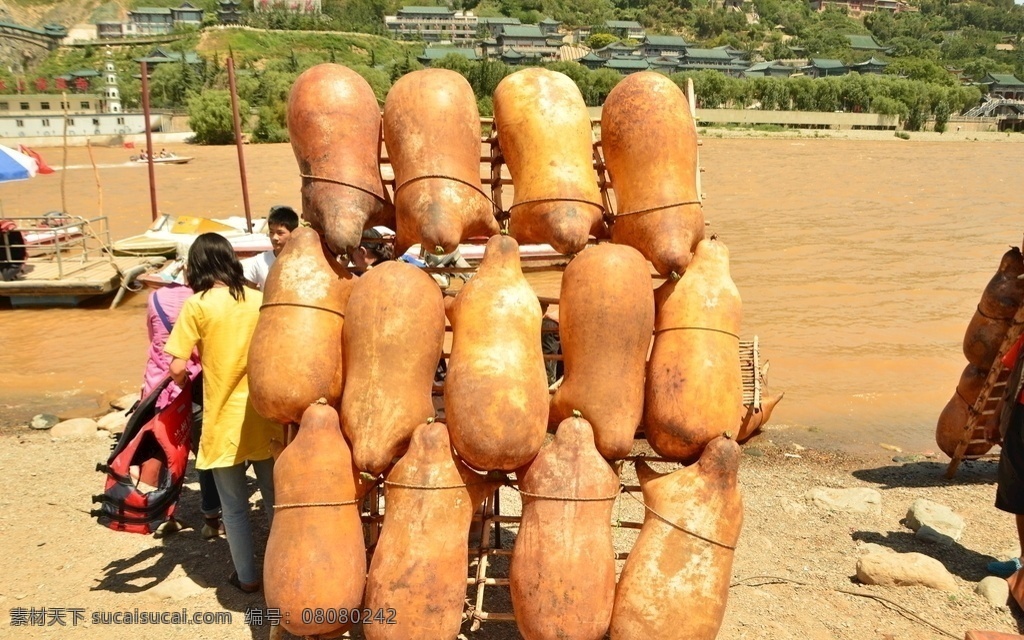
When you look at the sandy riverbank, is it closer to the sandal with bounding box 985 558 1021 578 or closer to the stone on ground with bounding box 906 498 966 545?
the stone on ground with bounding box 906 498 966 545

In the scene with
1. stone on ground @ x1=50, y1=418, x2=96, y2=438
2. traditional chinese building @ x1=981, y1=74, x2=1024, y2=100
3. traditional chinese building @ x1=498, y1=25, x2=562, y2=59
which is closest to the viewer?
stone on ground @ x1=50, y1=418, x2=96, y2=438

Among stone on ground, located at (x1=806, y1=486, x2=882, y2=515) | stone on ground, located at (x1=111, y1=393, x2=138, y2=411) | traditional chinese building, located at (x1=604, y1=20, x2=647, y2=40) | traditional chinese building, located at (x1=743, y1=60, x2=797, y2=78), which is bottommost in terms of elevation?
stone on ground, located at (x1=111, y1=393, x2=138, y2=411)

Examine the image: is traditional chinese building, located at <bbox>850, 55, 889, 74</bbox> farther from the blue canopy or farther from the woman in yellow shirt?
the woman in yellow shirt

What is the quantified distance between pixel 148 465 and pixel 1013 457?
4.40 metres

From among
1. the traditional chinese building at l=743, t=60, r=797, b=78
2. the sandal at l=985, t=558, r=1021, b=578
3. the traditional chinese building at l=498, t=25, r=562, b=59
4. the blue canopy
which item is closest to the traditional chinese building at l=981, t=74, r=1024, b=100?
the traditional chinese building at l=743, t=60, r=797, b=78

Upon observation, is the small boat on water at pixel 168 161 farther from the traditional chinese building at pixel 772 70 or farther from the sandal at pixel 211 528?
the traditional chinese building at pixel 772 70

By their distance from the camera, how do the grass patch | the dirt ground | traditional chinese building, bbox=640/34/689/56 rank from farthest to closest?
traditional chinese building, bbox=640/34/689/56, the grass patch, the dirt ground

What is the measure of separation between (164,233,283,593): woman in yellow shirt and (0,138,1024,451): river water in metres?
4.94

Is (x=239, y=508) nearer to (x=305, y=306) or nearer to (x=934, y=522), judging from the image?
(x=305, y=306)

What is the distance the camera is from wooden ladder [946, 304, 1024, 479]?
16.4ft

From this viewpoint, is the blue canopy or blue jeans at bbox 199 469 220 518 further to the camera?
the blue canopy

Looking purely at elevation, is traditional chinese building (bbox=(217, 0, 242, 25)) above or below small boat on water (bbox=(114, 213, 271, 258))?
above

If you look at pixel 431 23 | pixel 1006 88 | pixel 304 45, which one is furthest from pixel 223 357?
pixel 431 23

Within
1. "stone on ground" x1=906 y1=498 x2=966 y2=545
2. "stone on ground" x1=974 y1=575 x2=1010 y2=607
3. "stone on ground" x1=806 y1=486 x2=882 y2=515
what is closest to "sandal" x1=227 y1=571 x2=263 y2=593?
"stone on ground" x1=806 y1=486 x2=882 y2=515
